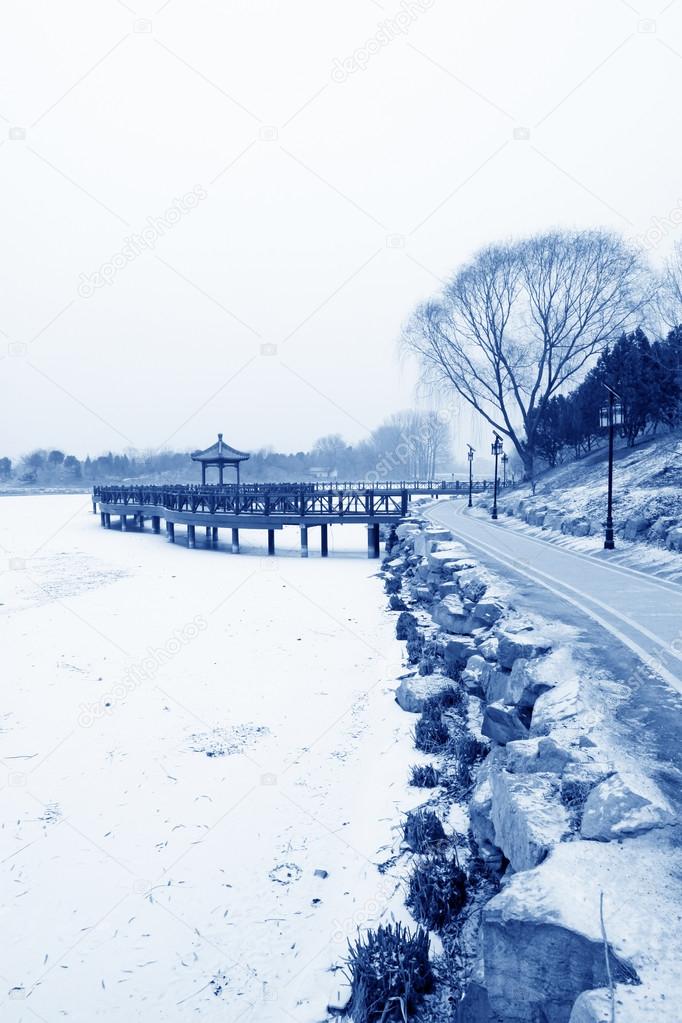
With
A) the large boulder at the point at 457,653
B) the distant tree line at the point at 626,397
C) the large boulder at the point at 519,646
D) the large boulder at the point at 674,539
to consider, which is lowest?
the large boulder at the point at 457,653

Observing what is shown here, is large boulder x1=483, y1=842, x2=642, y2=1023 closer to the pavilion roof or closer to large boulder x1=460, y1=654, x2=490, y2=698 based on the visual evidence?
large boulder x1=460, y1=654, x2=490, y2=698

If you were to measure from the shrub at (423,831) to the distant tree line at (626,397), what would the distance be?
21320 millimetres

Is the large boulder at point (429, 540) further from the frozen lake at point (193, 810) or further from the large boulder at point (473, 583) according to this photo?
the large boulder at point (473, 583)

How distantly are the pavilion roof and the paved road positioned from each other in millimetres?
27178

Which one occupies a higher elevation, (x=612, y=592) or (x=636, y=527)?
(x=636, y=527)

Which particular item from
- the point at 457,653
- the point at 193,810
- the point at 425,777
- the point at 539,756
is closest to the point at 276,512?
the point at 457,653

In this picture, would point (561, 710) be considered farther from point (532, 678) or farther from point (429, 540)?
point (429, 540)

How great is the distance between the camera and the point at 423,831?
541 cm

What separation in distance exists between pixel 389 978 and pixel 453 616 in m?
6.87

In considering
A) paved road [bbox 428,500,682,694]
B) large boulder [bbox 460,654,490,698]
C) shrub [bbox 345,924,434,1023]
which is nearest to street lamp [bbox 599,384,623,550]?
paved road [bbox 428,500,682,694]

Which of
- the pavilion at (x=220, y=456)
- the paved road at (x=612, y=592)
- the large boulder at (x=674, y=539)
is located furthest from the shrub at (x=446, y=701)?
the pavilion at (x=220, y=456)

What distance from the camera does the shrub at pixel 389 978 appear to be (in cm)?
368

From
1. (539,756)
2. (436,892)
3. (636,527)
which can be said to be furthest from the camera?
(636,527)

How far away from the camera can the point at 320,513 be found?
30.5 m
